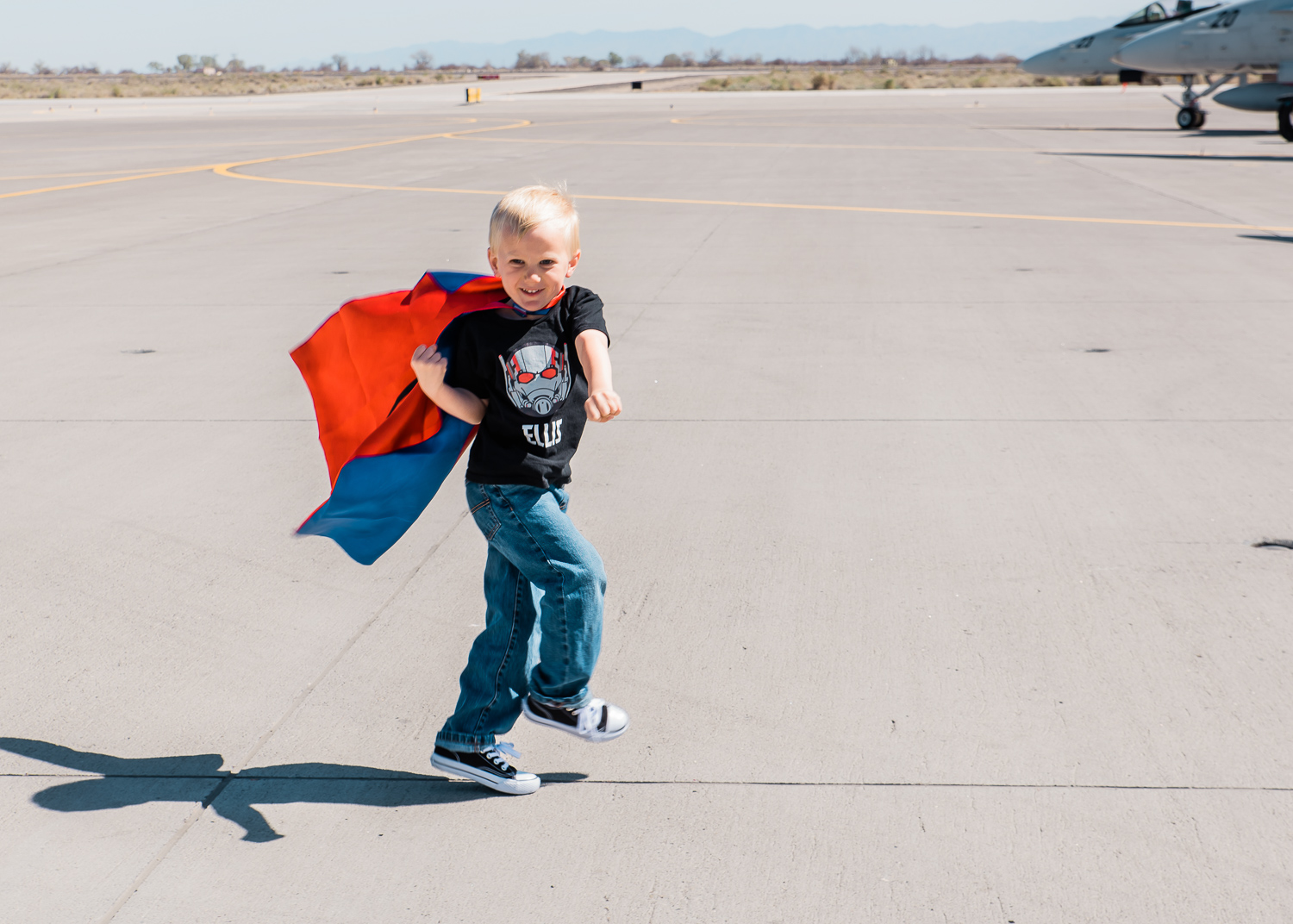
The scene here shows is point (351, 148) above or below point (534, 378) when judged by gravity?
below

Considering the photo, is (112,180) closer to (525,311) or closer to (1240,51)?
(525,311)

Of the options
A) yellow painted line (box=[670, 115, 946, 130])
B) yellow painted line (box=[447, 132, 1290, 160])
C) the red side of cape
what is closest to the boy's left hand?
the red side of cape

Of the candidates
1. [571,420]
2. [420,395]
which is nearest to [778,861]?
[571,420]

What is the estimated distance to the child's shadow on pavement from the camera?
290cm

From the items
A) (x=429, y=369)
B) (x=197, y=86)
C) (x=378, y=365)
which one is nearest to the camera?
(x=429, y=369)

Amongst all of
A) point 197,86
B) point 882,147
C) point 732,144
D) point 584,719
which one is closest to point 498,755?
point 584,719

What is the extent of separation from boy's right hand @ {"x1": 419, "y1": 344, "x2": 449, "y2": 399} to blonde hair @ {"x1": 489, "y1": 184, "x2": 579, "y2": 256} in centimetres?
29

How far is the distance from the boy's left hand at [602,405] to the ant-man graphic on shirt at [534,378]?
0.17 meters

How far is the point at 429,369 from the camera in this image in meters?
2.67

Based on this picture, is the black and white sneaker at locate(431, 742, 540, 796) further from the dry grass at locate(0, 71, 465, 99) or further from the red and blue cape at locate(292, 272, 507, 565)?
the dry grass at locate(0, 71, 465, 99)

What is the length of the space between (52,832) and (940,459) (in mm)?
3991

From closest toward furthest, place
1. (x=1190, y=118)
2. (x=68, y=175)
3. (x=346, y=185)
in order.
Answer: (x=346, y=185)
(x=68, y=175)
(x=1190, y=118)

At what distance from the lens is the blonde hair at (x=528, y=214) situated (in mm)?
2553

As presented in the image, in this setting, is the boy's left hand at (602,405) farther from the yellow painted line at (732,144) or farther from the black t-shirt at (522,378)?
the yellow painted line at (732,144)
